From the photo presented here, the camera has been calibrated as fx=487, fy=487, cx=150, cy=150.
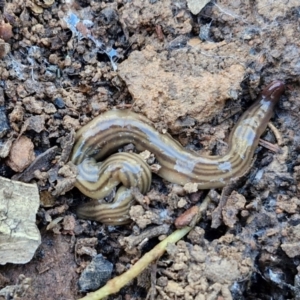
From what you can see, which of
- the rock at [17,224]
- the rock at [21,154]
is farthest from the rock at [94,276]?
the rock at [21,154]

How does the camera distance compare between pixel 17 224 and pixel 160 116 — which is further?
pixel 160 116

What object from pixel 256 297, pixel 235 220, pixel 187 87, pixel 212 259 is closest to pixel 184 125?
pixel 187 87

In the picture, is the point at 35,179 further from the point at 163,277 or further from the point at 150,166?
the point at 163,277

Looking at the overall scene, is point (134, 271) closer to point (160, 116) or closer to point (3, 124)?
point (160, 116)

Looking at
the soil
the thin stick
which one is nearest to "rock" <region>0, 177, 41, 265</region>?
the soil

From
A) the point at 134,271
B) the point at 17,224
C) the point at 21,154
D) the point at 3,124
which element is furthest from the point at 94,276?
the point at 3,124

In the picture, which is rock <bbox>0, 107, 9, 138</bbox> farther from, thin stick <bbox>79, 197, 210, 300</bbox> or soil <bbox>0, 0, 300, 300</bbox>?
thin stick <bbox>79, 197, 210, 300</bbox>
